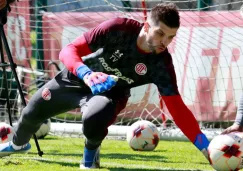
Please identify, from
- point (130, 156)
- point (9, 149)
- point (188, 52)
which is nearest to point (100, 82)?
point (9, 149)

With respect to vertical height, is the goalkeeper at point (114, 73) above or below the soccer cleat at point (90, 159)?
above

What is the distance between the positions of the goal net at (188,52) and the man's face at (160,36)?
3544 millimetres

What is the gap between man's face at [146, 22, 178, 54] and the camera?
16.6 feet

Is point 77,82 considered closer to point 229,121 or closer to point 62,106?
point 62,106

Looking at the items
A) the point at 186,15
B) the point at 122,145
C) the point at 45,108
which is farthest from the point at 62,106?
the point at 186,15

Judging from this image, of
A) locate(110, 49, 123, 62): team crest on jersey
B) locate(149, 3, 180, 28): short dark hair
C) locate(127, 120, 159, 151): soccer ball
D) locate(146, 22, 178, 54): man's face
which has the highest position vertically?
locate(149, 3, 180, 28): short dark hair

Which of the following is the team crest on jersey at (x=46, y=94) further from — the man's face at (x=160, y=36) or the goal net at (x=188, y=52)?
the goal net at (x=188, y=52)

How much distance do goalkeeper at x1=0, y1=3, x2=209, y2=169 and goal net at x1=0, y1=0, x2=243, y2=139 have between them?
333cm

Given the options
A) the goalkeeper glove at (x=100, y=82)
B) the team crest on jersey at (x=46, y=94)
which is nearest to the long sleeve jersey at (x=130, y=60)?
the team crest on jersey at (x=46, y=94)

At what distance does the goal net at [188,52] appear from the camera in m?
9.06

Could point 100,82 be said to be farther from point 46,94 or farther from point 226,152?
point 226,152

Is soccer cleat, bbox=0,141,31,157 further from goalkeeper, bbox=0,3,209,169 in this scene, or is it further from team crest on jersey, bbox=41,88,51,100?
team crest on jersey, bbox=41,88,51,100

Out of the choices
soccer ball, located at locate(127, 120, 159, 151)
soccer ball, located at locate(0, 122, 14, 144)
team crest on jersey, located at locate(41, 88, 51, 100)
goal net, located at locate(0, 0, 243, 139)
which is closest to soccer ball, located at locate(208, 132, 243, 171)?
team crest on jersey, located at locate(41, 88, 51, 100)

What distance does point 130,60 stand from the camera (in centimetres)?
545
